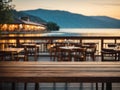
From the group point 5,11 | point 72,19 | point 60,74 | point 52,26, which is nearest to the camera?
point 60,74

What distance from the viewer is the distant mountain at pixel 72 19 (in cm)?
1245

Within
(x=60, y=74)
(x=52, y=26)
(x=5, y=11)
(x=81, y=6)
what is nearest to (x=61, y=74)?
(x=60, y=74)

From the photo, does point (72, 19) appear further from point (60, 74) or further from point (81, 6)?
point (60, 74)

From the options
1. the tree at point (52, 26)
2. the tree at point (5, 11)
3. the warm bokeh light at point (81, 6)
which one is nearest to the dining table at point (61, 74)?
the tree at point (5, 11)

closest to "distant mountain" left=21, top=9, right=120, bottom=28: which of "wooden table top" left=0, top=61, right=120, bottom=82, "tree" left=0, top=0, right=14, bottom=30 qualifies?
"tree" left=0, top=0, right=14, bottom=30

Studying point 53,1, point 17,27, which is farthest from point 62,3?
point 17,27

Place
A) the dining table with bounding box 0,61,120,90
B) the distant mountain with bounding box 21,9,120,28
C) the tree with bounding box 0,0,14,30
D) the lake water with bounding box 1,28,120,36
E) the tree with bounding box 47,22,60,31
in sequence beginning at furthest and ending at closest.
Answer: the distant mountain with bounding box 21,9,120,28 → the tree with bounding box 47,22,60,31 → the lake water with bounding box 1,28,120,36 → the tree with bounding box 0,0,14,30 → the dining table with bounding box 0,61,120,90

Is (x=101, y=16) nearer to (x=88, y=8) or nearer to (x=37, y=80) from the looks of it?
(x=88, y=8)

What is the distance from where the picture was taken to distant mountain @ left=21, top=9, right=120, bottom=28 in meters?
12.4

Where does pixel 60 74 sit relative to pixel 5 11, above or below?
below

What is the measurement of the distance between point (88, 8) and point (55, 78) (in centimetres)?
1088

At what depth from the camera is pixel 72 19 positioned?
12.7 meters

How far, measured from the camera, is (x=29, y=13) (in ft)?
41.0

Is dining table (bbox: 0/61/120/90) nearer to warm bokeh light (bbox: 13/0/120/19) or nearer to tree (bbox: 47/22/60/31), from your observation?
tree (bbox: 47/22/60/31)
